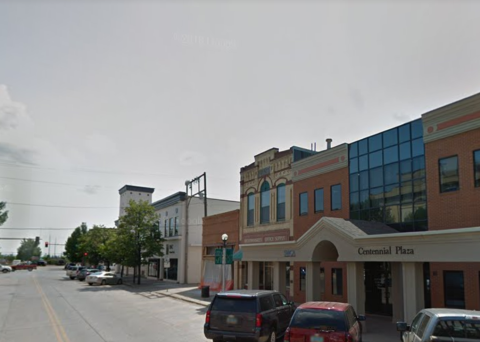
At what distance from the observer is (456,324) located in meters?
7.53

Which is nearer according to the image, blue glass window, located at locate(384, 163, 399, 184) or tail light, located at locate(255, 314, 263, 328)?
tail light, located at locate(255, 314, 263, 328)

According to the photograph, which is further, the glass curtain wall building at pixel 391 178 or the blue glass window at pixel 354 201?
the blue glass window at pixel 354 201

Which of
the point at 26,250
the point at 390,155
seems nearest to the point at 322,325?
the point at 390,155

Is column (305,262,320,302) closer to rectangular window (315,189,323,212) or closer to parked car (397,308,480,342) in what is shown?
rectangular window (315,189,323,212)

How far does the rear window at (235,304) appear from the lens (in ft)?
39.5

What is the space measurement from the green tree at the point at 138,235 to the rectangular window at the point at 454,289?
102ft

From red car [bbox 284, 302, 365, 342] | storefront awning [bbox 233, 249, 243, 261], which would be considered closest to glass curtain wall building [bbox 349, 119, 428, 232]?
red car [bbox 284, 302, 365, 342]

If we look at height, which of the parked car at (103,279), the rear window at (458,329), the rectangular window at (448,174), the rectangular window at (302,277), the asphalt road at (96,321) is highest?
the rectangular window at (448,174)

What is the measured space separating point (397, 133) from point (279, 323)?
1104cm

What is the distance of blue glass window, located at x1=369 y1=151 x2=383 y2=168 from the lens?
67.7 feet

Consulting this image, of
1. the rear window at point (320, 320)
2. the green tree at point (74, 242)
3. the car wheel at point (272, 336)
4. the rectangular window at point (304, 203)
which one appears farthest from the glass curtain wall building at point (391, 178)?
the green tree at point (74, 242)

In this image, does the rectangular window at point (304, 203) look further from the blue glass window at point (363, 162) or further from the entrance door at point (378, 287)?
the entrance door at point (378, 287)

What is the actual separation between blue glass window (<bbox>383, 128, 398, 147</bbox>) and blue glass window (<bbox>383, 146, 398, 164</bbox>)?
24cm

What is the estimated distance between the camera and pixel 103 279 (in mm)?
42000
